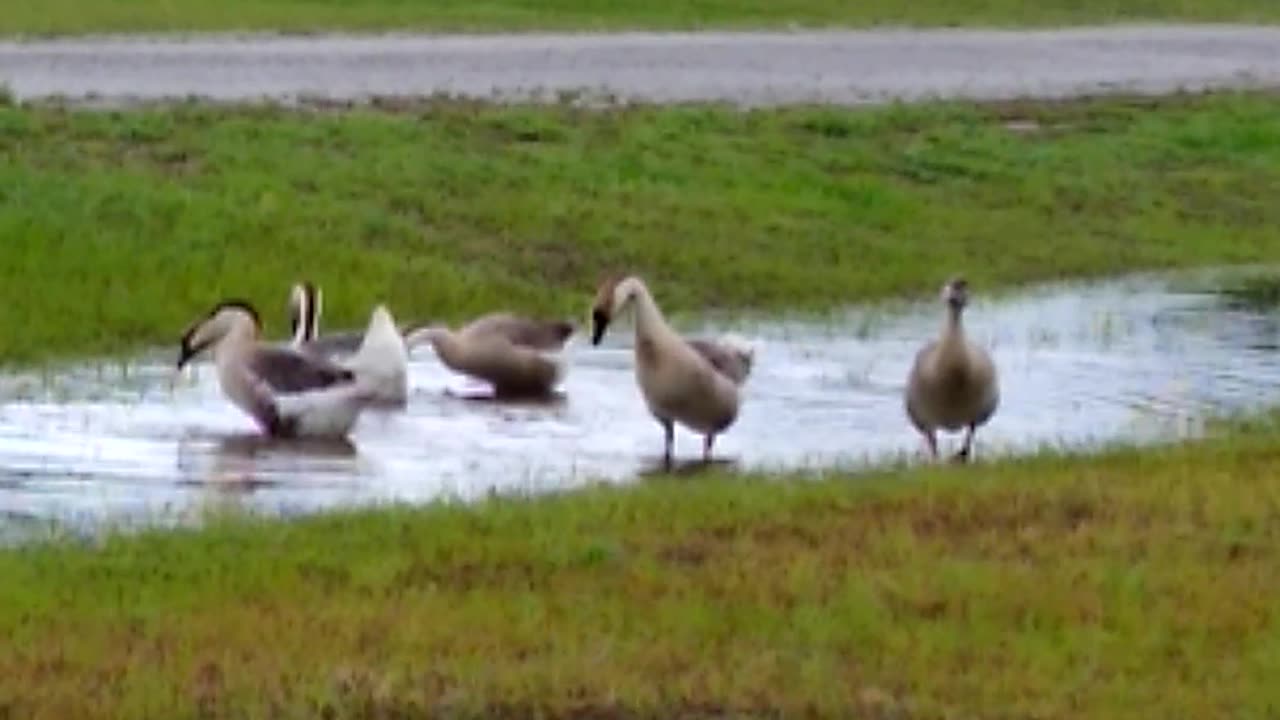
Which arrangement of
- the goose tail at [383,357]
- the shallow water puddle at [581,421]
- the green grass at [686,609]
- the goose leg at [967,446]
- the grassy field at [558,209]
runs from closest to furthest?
the green grass at [686,609], the shallow water puddle at [581,421], the goose leg at [967,446], the goose tail at [383,357], the grassy field at [558,209]

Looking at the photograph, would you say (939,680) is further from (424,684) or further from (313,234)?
(313,234)

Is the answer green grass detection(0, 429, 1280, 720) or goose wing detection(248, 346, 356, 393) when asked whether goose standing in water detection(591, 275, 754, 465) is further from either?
green grass detection(0, 429, 1280, 720)

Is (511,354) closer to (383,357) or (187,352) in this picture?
(383,357)

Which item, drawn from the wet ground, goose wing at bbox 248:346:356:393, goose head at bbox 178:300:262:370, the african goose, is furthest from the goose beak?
the wet ground

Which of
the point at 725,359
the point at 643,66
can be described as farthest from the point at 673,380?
the point at 643,66

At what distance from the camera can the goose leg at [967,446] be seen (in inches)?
566

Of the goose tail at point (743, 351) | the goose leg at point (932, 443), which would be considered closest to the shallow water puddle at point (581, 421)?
the goose leg at point (932, 443)

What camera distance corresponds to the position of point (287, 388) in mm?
14938

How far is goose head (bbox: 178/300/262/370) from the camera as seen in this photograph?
15.6 metres

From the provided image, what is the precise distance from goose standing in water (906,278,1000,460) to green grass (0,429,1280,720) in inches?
72.9

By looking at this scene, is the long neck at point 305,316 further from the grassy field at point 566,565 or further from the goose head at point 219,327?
the grassy field at point 566,565

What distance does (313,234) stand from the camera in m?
20.6

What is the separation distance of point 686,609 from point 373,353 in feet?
19.9

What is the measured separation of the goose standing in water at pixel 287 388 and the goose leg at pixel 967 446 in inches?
99.9
